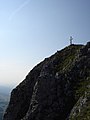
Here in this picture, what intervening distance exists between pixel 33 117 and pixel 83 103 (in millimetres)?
15763

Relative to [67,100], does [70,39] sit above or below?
above

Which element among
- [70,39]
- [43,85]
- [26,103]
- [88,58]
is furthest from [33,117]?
[70,39]

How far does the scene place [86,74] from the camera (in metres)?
61.1

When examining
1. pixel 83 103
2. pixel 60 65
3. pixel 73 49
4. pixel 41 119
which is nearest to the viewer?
pixel 83 103

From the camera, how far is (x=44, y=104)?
2372 inches

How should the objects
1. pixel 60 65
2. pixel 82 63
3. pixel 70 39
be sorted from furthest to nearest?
pixel 70 39 → pixel 60 65 → pixel 82 63

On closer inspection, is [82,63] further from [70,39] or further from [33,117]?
[70,39]

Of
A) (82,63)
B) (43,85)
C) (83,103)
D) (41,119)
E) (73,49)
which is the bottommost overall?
(41,119)

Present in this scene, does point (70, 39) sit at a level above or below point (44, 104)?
above

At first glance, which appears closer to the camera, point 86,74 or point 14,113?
point 86,74

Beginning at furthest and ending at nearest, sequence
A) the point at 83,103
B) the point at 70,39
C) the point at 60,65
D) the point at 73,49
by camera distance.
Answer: the point at 70,39
the point at 73,49
the point at 60,65
the point at 83,103

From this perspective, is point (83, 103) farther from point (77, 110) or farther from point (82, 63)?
point (82, 63)

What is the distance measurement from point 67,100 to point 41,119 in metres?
7.71

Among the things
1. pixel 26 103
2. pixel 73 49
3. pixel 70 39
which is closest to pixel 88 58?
pixel 73 49
